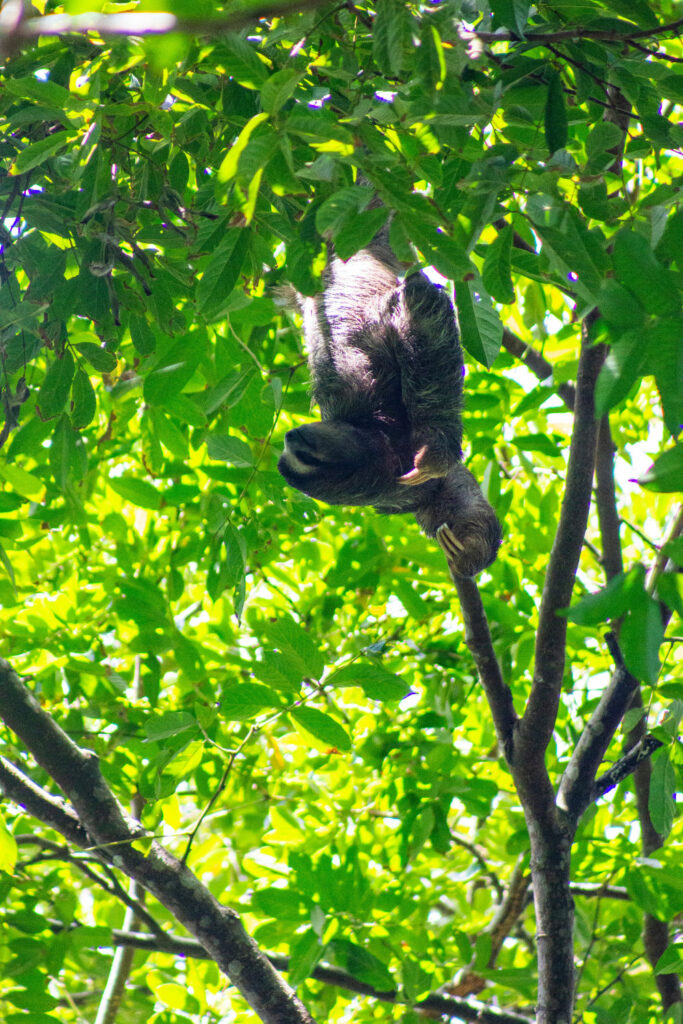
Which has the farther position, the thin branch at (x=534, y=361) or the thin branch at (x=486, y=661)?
the thin branch at (x=534, y=361)

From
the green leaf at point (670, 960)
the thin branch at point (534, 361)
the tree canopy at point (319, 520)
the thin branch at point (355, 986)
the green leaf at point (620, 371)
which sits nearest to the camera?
the green leaf at point (620, 371)

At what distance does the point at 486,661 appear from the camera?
8.80 ft

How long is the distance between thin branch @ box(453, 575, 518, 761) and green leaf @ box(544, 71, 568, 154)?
1.20 m

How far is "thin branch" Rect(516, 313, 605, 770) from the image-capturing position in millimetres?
2574

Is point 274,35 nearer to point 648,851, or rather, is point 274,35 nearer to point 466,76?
point 466,76

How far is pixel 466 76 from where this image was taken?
5.26 feet

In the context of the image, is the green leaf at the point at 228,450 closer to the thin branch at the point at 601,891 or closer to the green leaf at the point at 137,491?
the green leaf at the point at 137,491

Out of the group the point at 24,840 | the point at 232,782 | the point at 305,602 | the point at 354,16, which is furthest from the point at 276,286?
the point at 24,840

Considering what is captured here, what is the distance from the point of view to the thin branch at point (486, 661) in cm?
253

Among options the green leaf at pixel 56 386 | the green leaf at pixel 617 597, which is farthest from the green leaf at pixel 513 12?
the green leaf at pixel 56 386

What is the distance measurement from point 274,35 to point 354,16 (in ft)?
1.10

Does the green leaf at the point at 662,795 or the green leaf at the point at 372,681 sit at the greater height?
the green leaf at the point at 372,681

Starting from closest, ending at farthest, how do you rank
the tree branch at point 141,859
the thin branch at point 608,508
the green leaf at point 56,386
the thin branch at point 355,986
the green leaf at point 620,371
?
1. the green leaf at point 620,371
2. the green leaf at point 56,386
3. the tree branch at point 141,859
4. the thin branch at point 355,986
5. the thin branch at point 608,508

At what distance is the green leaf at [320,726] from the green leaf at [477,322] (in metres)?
1.08
